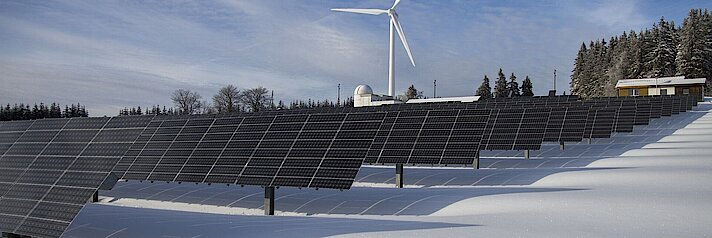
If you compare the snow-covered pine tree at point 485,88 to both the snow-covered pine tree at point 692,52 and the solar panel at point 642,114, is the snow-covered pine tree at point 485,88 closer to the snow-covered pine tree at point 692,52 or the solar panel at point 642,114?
the snow-covered pine tree at point 692,52

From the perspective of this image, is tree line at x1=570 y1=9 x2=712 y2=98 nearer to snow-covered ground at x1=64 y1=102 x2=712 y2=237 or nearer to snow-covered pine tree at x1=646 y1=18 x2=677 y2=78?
snow-covered pine tree at x1=646 y1=18 x2=677 y2=78

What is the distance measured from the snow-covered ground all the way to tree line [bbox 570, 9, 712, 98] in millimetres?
93953

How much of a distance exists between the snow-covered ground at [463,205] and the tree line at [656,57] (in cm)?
9395

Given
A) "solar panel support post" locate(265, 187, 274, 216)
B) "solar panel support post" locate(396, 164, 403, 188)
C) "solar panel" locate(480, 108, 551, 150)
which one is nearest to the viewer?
"solar panel support post" locate(265, 187, 274, 216)

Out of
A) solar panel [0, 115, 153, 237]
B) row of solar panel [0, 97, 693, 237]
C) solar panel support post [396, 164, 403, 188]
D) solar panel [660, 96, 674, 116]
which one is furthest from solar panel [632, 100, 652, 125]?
solar panel [0, 115, 153, 237]

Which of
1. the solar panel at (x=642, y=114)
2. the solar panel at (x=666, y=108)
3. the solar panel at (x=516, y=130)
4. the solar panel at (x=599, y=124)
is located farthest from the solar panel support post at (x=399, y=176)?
the solar panel at (x=666, y=108)

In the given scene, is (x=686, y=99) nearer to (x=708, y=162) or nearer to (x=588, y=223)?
(x=708, y=162)

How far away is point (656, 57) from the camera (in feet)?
375

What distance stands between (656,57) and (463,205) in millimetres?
116920

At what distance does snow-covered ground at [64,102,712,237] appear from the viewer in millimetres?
10852

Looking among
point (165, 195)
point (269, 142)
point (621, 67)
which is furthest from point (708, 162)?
point (621, 67)

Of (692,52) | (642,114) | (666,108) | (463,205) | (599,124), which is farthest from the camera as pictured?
(692,52)

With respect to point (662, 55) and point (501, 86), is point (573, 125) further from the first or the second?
point (501, 86)

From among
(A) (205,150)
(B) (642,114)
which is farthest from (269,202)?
(B) (642,114)
